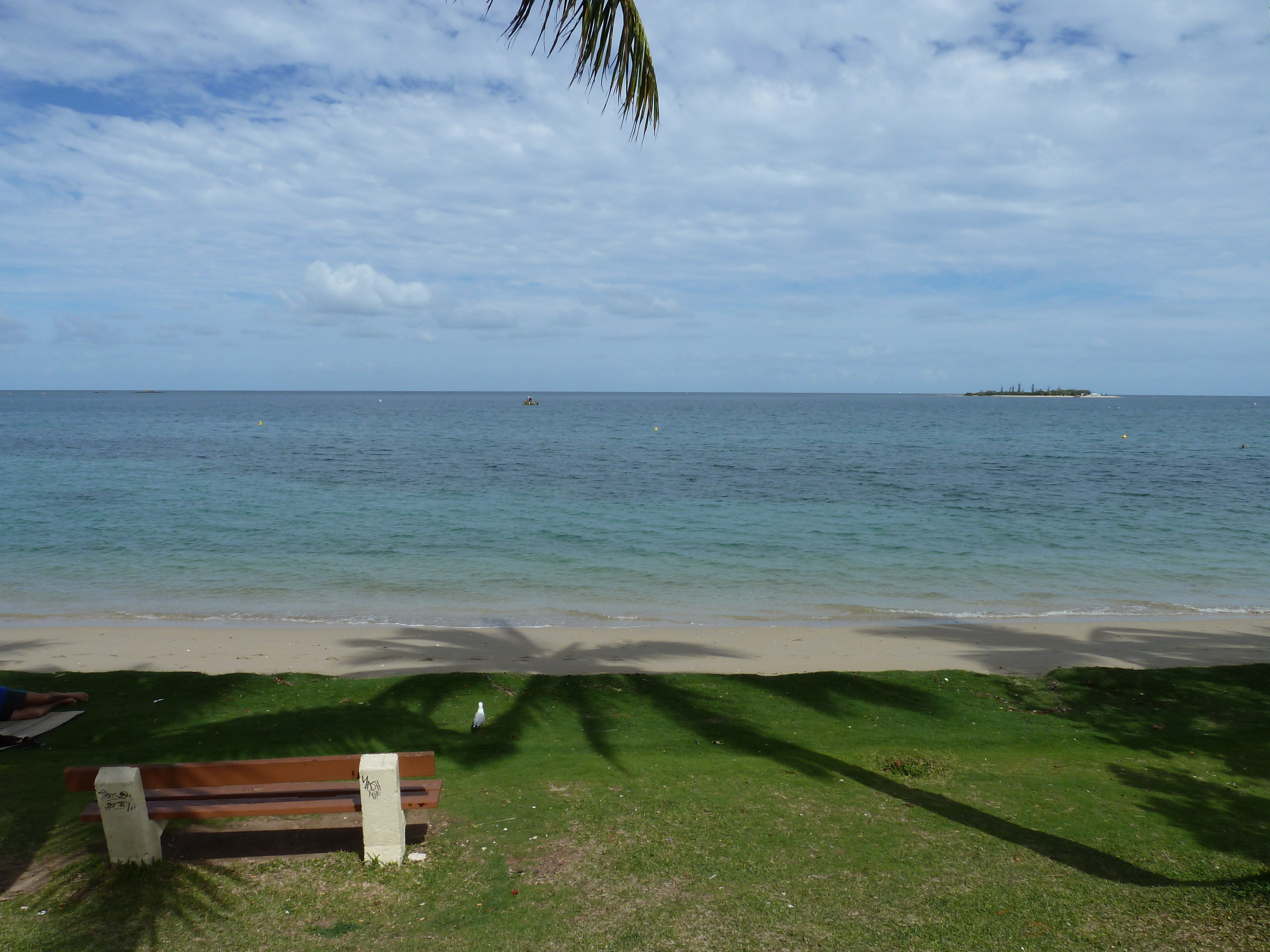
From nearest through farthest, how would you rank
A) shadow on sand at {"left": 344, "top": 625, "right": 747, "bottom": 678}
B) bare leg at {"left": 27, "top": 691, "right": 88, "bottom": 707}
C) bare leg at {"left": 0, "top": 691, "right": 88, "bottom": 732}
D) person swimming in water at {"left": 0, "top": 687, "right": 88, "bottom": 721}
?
person swimming in water at {"left": 0, "top": 687, "right": 88, "bottom": 721}
bare leg at {"left": 0, "top": 691, "right": 88, "bottom": 732}
bare leg at {"left": 27, "top": 691, "right": 88, "bottom": 707}
shadow on sand at {"left": 344, "top": 625, "right": 747, "bottom": 678}

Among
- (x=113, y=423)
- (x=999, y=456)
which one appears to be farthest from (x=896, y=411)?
(x=113, y=423)

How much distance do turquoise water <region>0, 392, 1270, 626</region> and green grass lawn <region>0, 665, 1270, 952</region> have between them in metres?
6.81

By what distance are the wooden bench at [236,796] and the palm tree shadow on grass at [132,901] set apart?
16 cm

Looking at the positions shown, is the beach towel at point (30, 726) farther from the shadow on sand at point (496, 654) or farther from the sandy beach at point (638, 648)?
the shadow on sand at point (496, 654)

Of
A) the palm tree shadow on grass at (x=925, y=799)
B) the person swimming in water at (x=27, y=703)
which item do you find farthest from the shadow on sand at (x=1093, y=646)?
the person swimming in water at (x=27, y=703)

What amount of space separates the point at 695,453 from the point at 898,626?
140 ft

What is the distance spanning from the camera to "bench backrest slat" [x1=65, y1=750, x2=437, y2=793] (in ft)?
17.6

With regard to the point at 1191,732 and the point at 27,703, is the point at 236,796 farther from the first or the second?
the point at 1191,732

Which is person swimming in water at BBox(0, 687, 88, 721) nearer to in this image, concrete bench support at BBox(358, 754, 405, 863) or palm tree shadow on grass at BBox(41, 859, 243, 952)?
palm tree shadow on grass at BBox(41, 859, 243, 952)

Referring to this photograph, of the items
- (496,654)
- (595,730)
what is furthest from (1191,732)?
(496,654)

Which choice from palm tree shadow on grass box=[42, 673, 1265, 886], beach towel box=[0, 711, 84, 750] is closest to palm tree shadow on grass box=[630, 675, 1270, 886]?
palm tree shadow on grass box=[42, 673, 1265, 886]

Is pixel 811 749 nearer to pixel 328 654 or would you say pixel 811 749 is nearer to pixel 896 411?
pixel 328 654

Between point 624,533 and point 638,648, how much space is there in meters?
12.7

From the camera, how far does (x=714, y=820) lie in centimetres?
610
